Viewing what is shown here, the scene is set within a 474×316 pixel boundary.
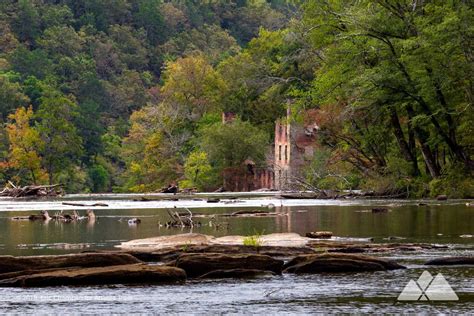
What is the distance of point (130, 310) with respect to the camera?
835 inches

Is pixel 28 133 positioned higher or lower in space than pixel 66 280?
higher

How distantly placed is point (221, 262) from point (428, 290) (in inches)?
197

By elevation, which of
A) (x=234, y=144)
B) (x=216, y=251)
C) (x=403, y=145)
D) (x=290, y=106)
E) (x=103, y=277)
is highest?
(x=290, y=106)

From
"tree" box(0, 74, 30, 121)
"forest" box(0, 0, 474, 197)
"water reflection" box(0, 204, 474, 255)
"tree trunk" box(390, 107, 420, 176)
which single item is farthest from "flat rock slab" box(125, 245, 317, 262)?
"tree" box(0, 74, 30, 121)

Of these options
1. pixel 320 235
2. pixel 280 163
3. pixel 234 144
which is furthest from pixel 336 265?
A: pixel 234 144

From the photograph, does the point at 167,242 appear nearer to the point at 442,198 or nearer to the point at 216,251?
the point at 216,251

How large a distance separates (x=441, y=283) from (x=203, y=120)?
397 feet

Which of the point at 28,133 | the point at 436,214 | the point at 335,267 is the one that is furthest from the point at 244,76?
the point at 335,267

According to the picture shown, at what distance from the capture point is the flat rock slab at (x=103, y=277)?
79.5 ft

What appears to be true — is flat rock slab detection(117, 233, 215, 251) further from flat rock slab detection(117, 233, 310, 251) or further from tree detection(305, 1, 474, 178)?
tree detection(305, 1, 474, 178)

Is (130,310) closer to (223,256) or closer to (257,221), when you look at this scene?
(223,256)

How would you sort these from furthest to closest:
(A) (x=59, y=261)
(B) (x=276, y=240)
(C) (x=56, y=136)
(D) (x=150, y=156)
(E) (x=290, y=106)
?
(C) (x=56, y=136) < (D) (x=150, y=156) < (E) (x=290, y=106) < (B) (x=276, y=240) < (A) (x=59, y=261)

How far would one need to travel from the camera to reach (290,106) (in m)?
101

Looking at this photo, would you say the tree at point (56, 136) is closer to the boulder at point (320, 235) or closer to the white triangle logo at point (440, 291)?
the boulder at point (320, 235)
